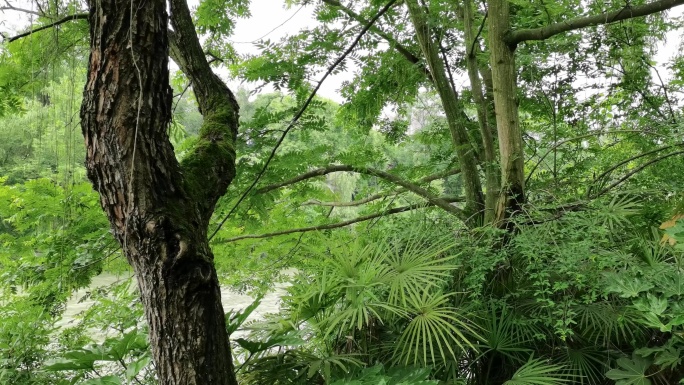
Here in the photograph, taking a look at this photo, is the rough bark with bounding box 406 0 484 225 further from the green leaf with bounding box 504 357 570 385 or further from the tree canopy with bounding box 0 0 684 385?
the green leaf with bounding box 504 357 570 385

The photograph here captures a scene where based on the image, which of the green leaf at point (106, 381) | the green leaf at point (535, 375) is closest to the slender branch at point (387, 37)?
the green leaf at point (535, 375)

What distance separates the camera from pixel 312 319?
5.46 feet

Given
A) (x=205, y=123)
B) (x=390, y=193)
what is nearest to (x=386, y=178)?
(x=390, y=193)

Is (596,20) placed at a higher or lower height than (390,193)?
higher

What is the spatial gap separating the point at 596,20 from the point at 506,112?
516 millimetres

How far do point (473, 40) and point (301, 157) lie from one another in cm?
109

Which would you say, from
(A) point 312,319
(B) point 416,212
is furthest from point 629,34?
(A) point 312,319

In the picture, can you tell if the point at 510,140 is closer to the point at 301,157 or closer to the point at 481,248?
the point at 481,248

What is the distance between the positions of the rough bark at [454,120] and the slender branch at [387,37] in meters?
0.17

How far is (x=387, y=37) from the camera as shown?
273 centimetres

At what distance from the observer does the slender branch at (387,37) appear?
253 centimetres

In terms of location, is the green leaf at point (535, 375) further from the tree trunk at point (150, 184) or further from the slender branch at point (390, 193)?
the slender branch at point (390, 193)

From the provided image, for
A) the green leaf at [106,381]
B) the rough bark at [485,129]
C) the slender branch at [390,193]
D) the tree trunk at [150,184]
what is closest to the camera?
the tree trunk at [150,184]

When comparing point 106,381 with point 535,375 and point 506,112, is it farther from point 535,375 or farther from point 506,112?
point 506,112
